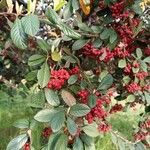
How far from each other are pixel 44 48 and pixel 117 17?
0.36 m

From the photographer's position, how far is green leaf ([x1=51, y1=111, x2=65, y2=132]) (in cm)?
160

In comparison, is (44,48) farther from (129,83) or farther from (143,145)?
(143,145)

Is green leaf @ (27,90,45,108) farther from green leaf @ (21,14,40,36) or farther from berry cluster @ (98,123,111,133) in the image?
green leaf @ (21,14,40,36)

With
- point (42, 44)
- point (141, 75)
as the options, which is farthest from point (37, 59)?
point (141, 75)

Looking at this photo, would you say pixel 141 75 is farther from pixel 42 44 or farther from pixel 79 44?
pixel 42 44

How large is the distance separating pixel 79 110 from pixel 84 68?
44 cm

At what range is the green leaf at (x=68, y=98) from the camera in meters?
1.74

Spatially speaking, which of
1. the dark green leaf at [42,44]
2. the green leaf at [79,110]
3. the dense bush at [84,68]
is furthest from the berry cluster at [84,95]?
the dark green leaf at [42,44]

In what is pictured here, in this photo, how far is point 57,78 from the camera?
1729 millimetres

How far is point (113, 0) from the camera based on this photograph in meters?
1.91

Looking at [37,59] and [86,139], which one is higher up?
[37,59]

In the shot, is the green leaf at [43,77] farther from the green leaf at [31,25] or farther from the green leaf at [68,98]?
the green leaf at [31,25]

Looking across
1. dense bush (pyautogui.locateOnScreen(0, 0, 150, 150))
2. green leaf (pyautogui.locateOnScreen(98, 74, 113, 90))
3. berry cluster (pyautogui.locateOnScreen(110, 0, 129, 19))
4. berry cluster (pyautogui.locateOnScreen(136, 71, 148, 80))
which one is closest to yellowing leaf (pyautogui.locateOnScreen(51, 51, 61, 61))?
dense bush (pyautogui.locateOnScreen(0, 0, 150, 150))

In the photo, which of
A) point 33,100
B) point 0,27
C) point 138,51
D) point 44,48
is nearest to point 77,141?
point 33,100
